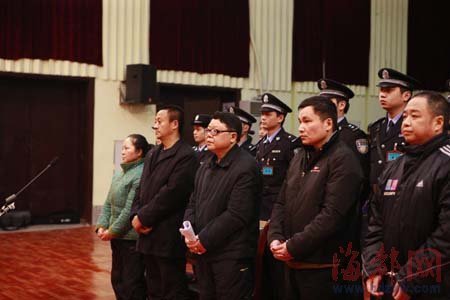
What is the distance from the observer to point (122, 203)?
3.78 meters

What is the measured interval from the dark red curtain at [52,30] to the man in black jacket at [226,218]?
4752 mm

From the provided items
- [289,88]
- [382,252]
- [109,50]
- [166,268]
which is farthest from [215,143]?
[289,88]

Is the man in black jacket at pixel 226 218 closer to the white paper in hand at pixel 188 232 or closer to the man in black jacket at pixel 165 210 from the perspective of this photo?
the white paper in hand at pixel 188 232

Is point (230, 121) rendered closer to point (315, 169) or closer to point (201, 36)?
point (315, 169)

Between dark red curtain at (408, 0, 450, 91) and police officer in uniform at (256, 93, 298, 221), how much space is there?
621 centimetres

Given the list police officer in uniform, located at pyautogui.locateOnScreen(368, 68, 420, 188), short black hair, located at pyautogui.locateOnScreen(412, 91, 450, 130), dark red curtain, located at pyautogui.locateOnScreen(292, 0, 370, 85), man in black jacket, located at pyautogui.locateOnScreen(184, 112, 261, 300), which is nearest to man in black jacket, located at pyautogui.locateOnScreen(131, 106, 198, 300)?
man in black jacket, located at pyautogui.locateOnScreen(184, 112, 261, 300)

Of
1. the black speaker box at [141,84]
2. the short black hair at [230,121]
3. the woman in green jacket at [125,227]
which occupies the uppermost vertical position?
the black speaker box at [141,84]

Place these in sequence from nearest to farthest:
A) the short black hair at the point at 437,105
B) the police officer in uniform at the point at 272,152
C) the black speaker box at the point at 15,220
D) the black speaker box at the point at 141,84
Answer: the short black hair at the point at 437,105
the police officer in uniform at the point at 272,152
the black speaker box at the point at 15,220
the black speaker box at the point at 141,84

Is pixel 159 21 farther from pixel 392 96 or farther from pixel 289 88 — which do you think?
pixel 392 96

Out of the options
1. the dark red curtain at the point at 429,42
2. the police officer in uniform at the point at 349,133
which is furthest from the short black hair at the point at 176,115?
the dark red curtain at the point at 429,42

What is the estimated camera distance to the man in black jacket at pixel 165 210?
3.38m

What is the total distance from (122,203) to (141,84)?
4003mm

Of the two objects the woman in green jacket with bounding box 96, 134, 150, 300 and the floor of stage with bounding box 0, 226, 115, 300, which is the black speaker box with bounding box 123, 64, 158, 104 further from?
the woman in green jacket with bounding box 96, 134, 150, 300

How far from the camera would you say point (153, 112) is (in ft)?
26.7
